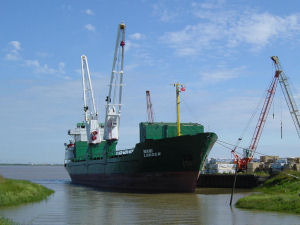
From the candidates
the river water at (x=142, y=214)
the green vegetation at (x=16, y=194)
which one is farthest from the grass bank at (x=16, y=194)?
the river water at (x=142, y=214)

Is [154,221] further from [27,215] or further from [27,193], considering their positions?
[27,193]

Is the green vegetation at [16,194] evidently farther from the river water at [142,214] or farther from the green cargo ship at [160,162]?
the green cargo ship at [160,162]

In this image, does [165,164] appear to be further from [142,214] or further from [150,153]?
[142,214]

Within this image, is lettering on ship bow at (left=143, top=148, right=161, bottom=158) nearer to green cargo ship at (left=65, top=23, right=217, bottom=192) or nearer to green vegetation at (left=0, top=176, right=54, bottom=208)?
green cargo ship at (left=65, top=23, right=217, bottom=192)

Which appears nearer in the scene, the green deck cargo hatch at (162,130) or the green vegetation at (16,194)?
the green vegetation at (16,194)

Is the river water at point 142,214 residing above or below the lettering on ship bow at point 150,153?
below

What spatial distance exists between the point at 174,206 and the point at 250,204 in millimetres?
4893

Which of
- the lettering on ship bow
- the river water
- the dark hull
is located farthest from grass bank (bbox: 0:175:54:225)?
the lettering on ship bow

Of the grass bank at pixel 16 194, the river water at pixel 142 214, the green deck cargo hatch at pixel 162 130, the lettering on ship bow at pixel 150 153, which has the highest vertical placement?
the green deck cargo hatch at pixel 162 130

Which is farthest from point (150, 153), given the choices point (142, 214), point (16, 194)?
point (142, 214)

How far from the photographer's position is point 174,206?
26.1m

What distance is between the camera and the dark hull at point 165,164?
3628 cm

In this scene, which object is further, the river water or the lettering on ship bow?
the lettering on ship bow

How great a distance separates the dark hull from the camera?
1428 inches
